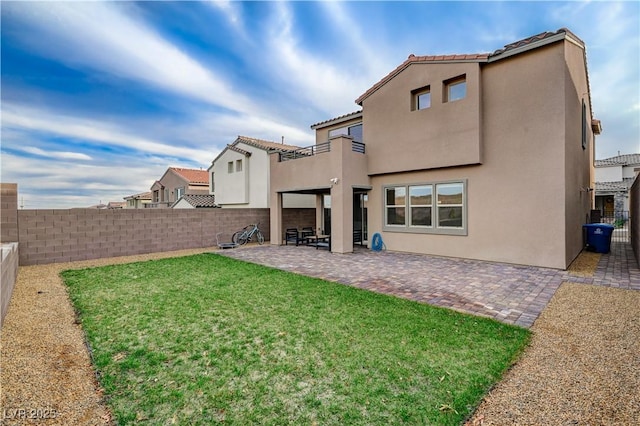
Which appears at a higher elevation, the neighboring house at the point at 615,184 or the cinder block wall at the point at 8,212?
the neighboring house at the point at 615,184

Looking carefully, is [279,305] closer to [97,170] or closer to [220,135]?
Result: [97,170]

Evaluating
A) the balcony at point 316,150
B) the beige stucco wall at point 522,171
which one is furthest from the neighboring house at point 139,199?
the beige stucco wall at point 522,171

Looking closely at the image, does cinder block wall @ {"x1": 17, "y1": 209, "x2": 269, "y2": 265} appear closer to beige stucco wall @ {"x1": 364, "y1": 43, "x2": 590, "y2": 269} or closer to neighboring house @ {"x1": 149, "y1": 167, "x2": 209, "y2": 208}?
beige stucco wall @ {"x1": 364, "y1": 43, "x2": 590, "y2": 269}

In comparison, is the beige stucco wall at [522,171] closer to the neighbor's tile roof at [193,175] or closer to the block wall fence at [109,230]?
the block wall fence at [109,230]

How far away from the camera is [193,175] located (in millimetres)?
37062

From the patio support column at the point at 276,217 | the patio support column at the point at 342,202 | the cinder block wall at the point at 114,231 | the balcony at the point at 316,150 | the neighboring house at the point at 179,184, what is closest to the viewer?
the cinder block wall at the point at 114,231

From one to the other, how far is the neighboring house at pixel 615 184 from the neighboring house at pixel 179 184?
127 feet

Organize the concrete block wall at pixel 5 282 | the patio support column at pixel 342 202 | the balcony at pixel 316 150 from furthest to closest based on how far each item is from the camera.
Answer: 1. the balcony at pixel 316 150
2. the patio support column at pixel 342 202
3. the concrete block wall at pixel 5 282

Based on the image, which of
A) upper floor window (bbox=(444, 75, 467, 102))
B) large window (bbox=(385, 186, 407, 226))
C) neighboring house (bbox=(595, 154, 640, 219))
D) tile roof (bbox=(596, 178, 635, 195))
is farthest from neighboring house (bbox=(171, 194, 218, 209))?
tile roof (bbox=(596, 178, 635, 195))

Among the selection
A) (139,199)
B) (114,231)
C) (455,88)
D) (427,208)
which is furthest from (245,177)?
(139,199)

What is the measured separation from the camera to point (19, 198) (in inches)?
387

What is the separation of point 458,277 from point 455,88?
273 inches

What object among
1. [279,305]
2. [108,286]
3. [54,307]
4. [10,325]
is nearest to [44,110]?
[108,286]

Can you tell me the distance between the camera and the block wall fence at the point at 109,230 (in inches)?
397
